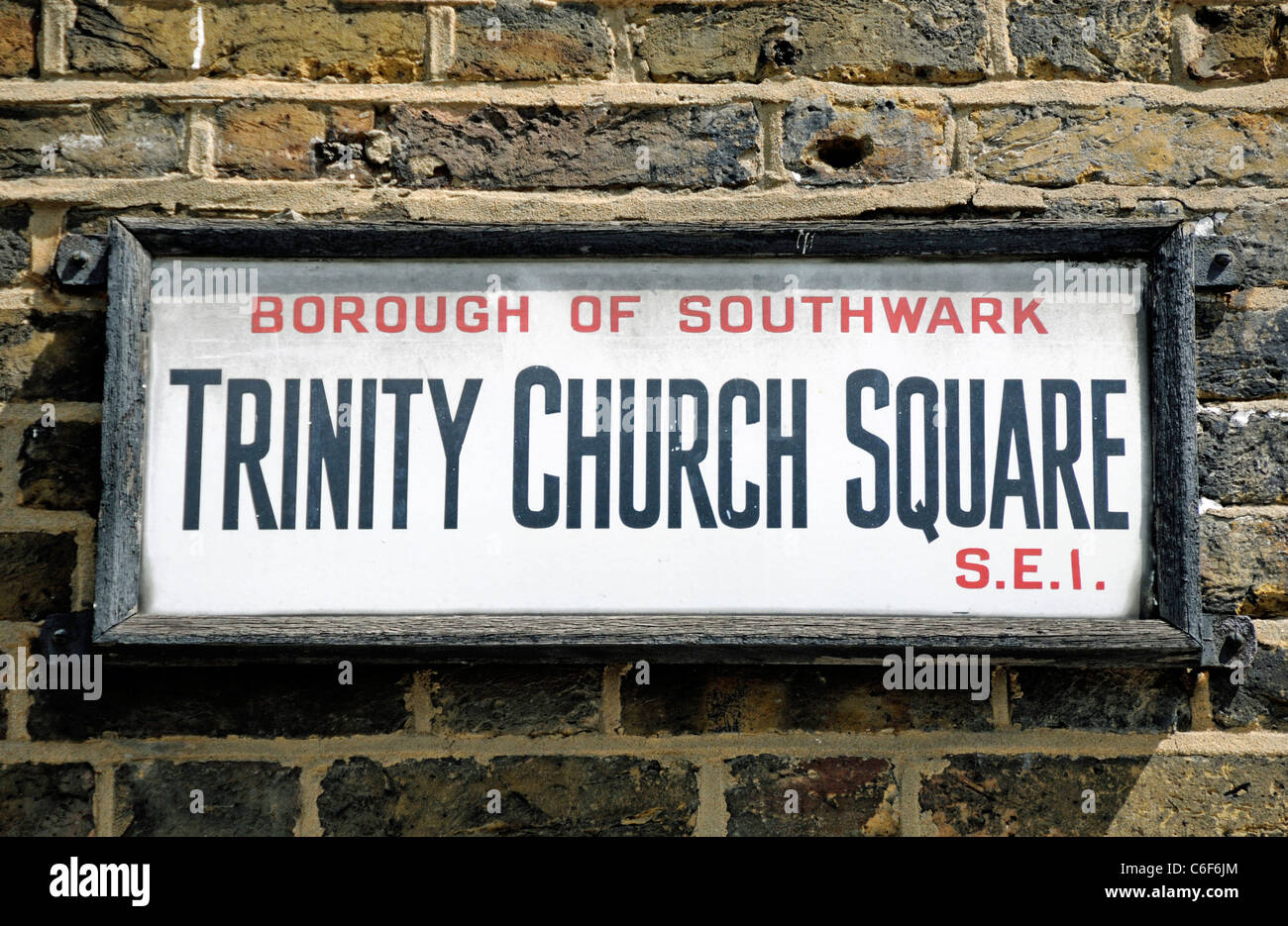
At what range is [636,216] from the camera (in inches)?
75.1

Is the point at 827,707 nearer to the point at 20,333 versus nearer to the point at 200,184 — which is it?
the point at 200,184

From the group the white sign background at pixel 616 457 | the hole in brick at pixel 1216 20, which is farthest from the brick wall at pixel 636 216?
the white sign background at pixel 616 457

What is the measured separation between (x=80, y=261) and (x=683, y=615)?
1288 mm

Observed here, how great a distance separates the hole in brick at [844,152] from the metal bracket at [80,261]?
4.46 ft

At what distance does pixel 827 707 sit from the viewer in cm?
183

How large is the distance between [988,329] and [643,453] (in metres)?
0.67

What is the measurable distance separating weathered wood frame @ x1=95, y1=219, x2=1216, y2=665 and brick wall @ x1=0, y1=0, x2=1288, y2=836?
3.4 inches

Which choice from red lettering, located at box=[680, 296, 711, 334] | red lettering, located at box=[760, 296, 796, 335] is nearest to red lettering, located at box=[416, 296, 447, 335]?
red lettering, located at box=[680, 296, 711, 334]

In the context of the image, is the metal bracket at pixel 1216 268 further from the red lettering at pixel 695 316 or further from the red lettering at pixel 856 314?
the red lettering at pixel 695 316

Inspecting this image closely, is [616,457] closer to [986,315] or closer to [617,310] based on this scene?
[617,310]

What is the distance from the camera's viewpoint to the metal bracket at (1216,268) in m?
1.87

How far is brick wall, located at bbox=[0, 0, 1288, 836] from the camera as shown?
1814 mm

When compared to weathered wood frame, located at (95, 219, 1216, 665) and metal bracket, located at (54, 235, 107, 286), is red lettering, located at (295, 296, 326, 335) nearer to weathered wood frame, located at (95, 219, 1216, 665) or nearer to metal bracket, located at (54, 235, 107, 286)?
weathered wood frame, located at (95, 219, 1216, 665)

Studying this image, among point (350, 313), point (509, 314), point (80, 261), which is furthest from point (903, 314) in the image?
point (80, 261)
